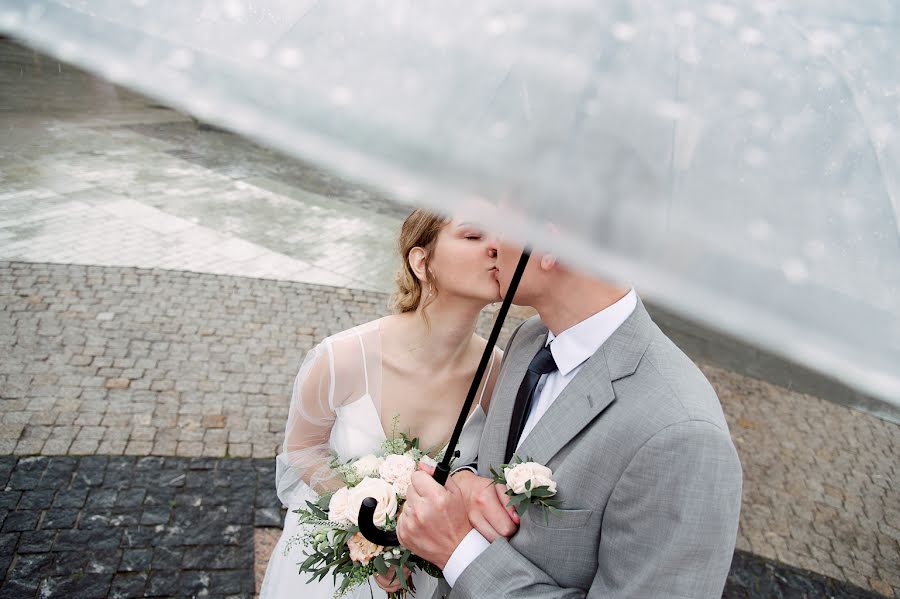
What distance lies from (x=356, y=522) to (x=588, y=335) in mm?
948

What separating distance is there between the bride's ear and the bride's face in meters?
0.14

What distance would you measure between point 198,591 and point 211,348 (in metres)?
2.61

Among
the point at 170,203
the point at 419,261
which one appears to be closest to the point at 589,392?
the point at 419,261

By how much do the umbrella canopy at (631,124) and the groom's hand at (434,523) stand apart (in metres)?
1.01

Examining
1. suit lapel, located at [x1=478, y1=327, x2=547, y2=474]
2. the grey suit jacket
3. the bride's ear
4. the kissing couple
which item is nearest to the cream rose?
the kissing couple

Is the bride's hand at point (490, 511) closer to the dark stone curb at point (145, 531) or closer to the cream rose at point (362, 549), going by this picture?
the cream rose at point (362, 549)

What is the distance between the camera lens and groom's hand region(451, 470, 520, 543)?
72.1 inches

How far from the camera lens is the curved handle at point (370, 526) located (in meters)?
1.93

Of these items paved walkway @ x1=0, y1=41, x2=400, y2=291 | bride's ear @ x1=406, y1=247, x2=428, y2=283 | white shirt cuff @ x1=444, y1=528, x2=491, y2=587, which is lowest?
paved walkway @ x1=0, y1=41, x2=400, y2=291

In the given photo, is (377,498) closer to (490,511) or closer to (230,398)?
(490,511)

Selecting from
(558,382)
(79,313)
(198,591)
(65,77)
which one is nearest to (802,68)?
(558,382)

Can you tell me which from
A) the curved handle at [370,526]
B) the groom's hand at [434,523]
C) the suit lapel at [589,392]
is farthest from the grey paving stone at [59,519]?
the suit lapel at [589,392]

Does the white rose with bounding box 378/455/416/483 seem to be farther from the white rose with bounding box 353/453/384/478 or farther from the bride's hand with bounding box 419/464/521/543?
the bride's hand with bounding box 419/464/521/543

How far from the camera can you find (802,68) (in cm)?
108
